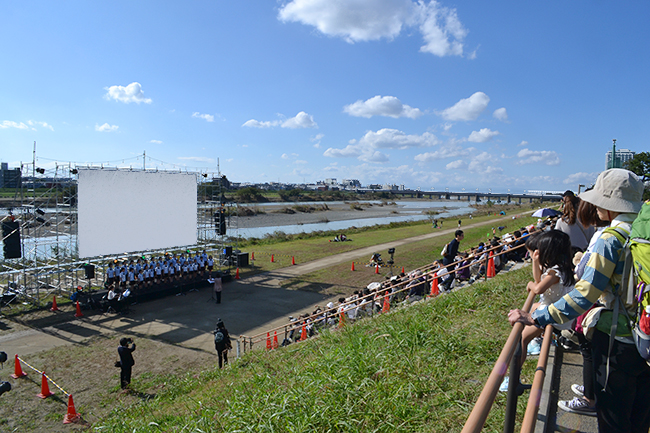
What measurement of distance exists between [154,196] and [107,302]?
6.72m

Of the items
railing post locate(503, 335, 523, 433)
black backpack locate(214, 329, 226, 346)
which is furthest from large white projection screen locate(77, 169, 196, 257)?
railing post locate(503, 335, 523, 433)

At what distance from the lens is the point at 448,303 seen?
7180mm

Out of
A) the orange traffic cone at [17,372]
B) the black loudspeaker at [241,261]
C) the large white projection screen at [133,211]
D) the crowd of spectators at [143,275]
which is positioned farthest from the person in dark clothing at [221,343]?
the black loudspeaker at [241,261]

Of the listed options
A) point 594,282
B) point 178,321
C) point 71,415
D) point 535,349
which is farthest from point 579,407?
point 178,321

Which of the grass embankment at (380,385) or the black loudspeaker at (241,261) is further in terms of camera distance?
the black loudspeaker at (241,261)

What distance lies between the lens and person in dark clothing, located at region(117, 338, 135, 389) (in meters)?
9.55

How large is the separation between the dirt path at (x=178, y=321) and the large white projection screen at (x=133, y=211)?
355cm

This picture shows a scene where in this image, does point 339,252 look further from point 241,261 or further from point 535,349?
point 535,349

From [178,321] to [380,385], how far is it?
14.1 m

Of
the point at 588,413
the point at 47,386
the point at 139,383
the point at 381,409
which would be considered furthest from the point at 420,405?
the point at 47,386

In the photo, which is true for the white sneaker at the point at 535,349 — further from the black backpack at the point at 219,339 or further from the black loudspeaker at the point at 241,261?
the black loudspeaker at the point at 241,261

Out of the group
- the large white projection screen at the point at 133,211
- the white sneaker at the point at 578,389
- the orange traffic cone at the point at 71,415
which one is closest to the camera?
the white sneaker at the point at 578,389

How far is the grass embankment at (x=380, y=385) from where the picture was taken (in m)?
3.49

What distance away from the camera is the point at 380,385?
12.8 ft
